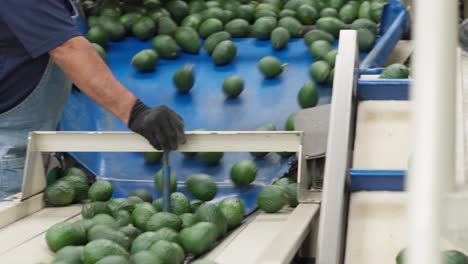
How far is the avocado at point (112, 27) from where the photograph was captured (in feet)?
18.1

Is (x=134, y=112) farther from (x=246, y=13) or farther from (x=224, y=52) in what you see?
(x=246, y=13)

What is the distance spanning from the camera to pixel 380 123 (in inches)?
129

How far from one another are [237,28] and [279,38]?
15.3 inches

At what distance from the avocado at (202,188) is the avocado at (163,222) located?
0.53 meters

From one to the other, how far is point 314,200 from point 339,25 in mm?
2366

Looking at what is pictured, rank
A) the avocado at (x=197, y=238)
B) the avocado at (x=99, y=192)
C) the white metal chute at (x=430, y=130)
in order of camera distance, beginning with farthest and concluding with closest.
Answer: the avocado at (x=99, y=192), the avocado at (x=197, y=238), the white metal chute at (x=430, y=130)

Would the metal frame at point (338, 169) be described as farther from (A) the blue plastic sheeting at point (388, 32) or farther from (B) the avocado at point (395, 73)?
(A) the blue plastic sheeting at point (388, 32)

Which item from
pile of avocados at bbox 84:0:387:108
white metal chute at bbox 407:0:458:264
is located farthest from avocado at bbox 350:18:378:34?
white metal chute at bbox 407:0:458:264

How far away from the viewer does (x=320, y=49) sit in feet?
16.4

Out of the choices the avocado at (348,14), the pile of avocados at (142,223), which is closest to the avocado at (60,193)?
the pile of avocados at (142,223)

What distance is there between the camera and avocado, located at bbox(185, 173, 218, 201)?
3.63 metres

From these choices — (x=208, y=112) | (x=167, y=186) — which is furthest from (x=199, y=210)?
(x=208, y=112)

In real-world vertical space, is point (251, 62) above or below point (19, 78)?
above

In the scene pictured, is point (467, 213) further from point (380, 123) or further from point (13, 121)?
point (13, 121)
